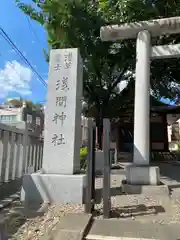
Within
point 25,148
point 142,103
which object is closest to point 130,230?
point 142,103

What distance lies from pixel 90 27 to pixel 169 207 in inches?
271

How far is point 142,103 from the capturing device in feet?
21.9

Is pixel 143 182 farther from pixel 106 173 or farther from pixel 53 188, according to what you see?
pixel 53 188

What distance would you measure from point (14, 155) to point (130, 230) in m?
4.04

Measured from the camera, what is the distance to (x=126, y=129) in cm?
1745

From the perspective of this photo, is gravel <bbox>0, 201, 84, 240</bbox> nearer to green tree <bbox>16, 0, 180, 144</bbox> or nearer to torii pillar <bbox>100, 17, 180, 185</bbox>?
torii pillar <bbox>100, 17, 180, 185</bbox>

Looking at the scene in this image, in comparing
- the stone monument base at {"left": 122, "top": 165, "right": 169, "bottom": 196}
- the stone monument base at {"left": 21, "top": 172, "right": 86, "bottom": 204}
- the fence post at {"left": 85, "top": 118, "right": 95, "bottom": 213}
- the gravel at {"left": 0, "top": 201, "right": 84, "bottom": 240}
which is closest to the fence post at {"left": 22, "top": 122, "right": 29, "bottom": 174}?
the stone monument base at {"left": 21, "top": 172, "right": 86, "bottom": 204}

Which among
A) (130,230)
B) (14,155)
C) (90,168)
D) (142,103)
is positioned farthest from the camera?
(14,155)

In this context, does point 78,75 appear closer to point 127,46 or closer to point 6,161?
point 6,161

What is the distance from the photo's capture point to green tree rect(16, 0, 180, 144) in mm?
8281

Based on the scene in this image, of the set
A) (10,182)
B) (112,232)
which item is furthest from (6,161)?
(112,232)

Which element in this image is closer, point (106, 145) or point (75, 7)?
point (106, 145)

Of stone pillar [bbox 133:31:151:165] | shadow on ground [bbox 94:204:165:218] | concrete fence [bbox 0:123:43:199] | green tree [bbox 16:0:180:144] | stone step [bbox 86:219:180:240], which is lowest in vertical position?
stone step [bbox 86:219:180:240]

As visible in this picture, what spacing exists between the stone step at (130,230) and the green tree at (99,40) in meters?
5.90
